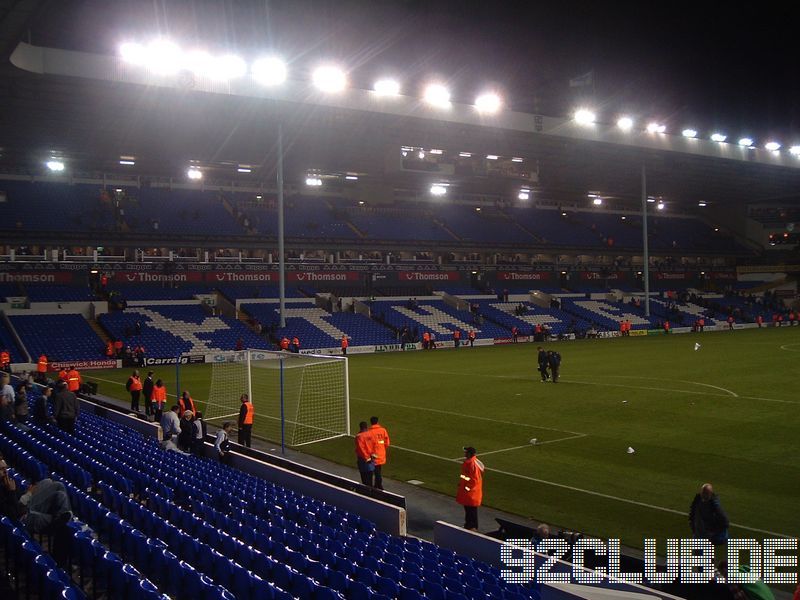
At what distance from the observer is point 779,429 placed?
1708cm

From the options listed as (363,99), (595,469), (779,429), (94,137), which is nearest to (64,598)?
(595,469)

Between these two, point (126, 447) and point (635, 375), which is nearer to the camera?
point (126, 447)

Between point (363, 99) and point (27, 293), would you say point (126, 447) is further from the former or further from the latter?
point (27, 293)

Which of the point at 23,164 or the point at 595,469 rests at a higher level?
the point at 23,164

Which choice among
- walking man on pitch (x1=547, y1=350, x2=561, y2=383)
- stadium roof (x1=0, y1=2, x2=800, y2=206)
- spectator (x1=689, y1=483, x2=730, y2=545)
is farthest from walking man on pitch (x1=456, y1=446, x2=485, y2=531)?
stadium roof (x1=0, y1=2, x2=800, y2=206)

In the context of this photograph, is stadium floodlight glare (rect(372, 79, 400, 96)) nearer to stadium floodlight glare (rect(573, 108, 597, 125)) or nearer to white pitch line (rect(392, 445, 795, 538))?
stadium floodlight glare (rect(573, 108, 597, 125))

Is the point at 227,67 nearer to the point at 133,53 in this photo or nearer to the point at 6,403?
the point at 133,53

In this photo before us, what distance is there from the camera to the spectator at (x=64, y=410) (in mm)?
14250

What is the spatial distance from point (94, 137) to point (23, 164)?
12.3 metres

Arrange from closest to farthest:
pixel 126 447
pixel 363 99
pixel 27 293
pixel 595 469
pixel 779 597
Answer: pixel 779 597 < pixel 126 447 < pixel 595 469 < pixel 363 99 < pixel 27 293

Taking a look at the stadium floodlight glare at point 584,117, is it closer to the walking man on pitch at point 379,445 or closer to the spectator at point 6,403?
the walking man on pitch at point 379,445

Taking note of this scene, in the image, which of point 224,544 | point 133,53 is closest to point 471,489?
point 224,544

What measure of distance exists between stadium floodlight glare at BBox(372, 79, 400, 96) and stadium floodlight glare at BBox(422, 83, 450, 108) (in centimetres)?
161

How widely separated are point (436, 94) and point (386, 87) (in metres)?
2.89
